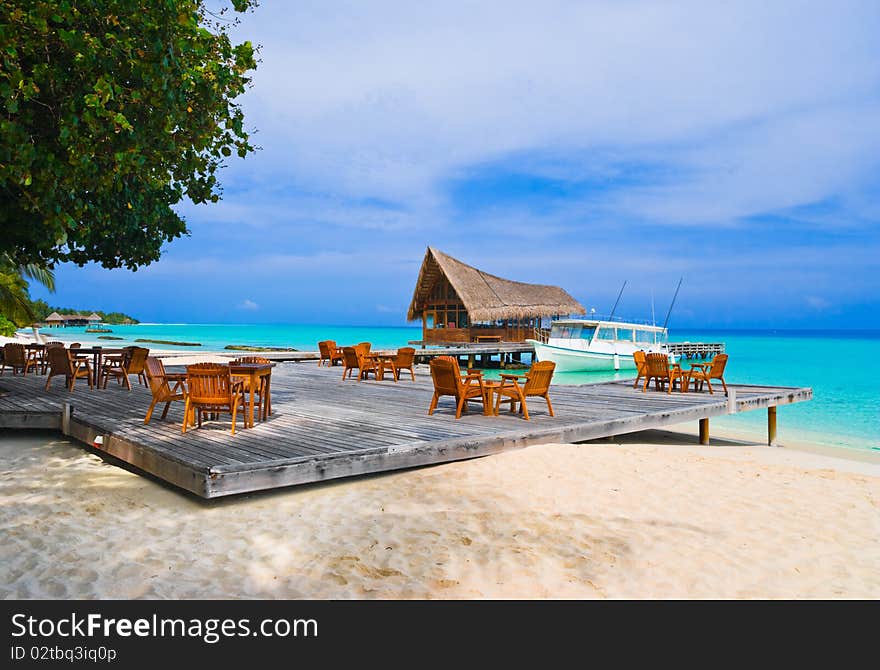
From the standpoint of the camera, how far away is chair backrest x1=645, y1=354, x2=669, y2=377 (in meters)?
11.4

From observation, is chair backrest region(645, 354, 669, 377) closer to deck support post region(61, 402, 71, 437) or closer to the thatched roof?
deck support post region(61, 402, 71, 437)

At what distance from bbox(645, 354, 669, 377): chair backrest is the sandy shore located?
16.6 feet

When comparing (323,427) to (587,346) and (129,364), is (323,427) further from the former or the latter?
(587,346)

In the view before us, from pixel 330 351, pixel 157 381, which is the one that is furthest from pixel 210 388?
pixel 330 351

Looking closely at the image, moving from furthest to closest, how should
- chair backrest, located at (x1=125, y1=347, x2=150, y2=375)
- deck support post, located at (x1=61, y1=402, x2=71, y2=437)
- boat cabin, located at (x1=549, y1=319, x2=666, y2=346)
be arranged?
1. boat cabin, located at (x1=549, y1=319, x2=666, y2=346)
2. chair backrest, located at (x1=125, y1=347, x2=150, y2=375)
3. deck support post, located at (x1=61, y1=402, x2=71, y2=437)

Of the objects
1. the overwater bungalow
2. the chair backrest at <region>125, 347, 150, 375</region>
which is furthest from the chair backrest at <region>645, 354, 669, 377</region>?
the overwater bungalow

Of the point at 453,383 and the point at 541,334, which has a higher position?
the point at 541,334

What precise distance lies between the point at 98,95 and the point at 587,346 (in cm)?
2755

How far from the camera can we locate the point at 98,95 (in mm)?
5395

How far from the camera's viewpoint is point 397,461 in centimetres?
591

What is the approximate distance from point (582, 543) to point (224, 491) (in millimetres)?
2747

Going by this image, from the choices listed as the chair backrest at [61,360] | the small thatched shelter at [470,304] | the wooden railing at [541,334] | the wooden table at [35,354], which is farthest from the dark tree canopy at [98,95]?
the wooden railing at [541,334]

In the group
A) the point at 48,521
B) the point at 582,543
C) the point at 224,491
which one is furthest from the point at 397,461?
the point at 48,521
